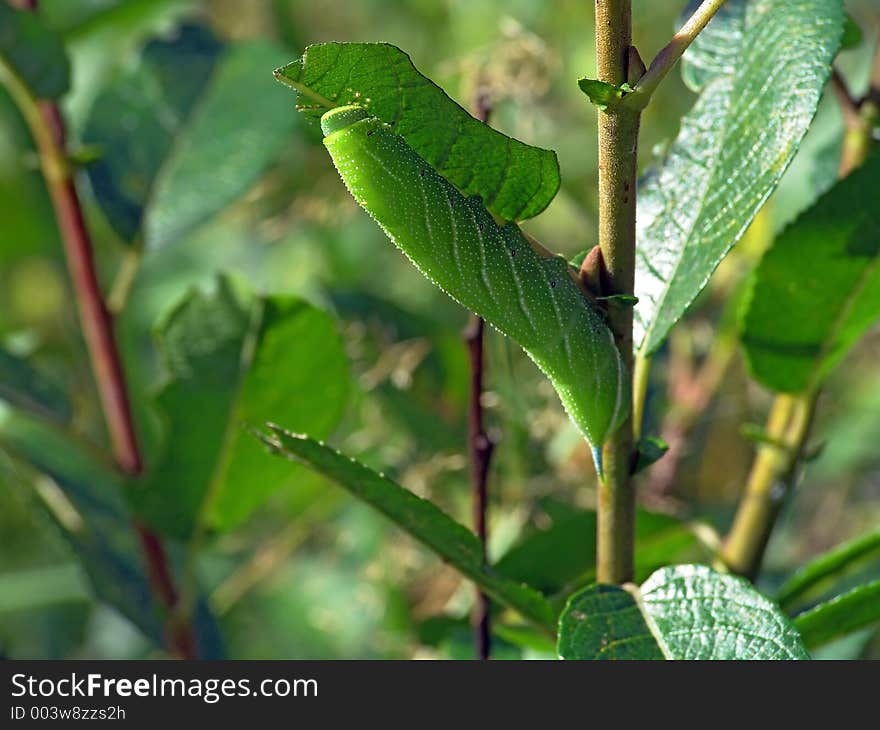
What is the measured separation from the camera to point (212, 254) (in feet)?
7.81

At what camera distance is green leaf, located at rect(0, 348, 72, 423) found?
1.22 m

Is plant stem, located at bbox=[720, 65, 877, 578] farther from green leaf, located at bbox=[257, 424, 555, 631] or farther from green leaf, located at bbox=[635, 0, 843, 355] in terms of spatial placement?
green leaf, located at bbox=[257, 424, 555, 631]

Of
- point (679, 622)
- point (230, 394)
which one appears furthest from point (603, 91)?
point (230, 394)

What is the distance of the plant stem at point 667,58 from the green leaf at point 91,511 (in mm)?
747

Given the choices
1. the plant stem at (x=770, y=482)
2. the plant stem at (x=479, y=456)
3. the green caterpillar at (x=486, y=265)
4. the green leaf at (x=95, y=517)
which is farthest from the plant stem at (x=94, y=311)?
the green caterpillar at (x=486, y=265)

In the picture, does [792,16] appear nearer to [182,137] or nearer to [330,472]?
[330,472]

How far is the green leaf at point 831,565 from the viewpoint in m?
0.88

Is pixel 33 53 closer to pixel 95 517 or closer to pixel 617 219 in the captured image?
pixel 95 517

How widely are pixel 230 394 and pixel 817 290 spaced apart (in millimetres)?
545

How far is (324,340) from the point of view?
110 centimetres

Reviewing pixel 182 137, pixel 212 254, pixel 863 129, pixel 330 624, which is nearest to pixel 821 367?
pixel 863 129

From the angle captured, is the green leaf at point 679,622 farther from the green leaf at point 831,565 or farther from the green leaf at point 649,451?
the green leaf at point 831,565

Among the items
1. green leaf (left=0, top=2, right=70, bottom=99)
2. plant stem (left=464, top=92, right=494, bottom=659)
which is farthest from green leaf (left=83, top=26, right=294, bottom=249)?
plant stem (left=464, top=92, right=494, bottom=659)
